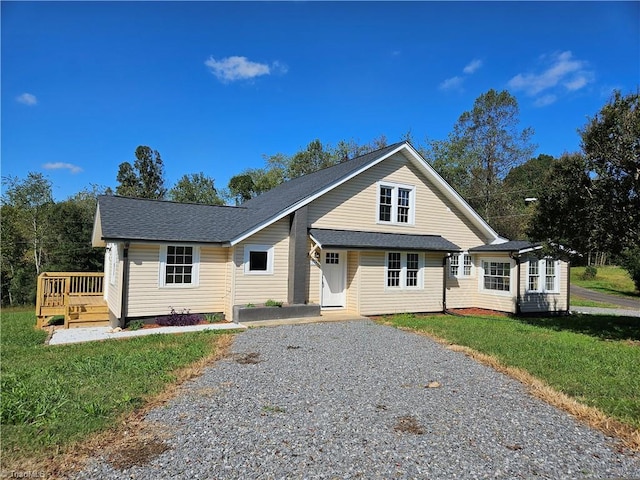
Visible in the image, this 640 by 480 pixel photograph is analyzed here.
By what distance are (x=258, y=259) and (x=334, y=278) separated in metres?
3.22

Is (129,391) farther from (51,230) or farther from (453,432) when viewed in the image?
(51,230)

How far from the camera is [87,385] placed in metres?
6.24

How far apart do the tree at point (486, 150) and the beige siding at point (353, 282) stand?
24.1 m

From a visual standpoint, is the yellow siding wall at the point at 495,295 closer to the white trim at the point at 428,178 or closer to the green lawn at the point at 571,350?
the green lawn at the point at 571,350

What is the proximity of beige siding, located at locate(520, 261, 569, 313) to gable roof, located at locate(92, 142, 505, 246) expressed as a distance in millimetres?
3993

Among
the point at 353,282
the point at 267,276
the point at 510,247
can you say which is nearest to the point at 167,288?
the point at 267,276

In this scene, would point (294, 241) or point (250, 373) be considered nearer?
point (250, 373)

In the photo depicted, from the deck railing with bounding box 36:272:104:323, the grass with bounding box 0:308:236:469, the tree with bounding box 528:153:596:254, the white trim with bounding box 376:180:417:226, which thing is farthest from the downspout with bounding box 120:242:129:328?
the tree with bounding box 528:153:596:254

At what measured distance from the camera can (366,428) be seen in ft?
15.8

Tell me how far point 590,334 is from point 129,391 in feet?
43.3

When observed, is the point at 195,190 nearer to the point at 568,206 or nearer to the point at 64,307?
the point at 64,307

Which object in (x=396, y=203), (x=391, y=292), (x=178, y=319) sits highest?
(x=396, y=203)

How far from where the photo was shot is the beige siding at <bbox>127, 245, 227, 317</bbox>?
12.4m

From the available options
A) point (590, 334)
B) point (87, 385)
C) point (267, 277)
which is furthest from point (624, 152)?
point (87, 385)
